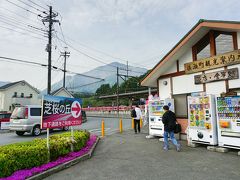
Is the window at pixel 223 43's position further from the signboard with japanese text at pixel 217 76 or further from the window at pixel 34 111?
the window at pixel 34 111

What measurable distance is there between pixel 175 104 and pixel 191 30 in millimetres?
3786

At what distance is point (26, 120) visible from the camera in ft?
41.4

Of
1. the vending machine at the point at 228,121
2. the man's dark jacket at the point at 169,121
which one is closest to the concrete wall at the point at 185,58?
the vending machine at the point at 228,121

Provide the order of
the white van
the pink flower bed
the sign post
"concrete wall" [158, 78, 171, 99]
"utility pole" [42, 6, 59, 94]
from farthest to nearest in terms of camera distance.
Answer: "utility pole" [42, 6, 59, 94] < the white van < "concrete wall" [158, 78, 171, 99] < the sign post < the pink flower bed

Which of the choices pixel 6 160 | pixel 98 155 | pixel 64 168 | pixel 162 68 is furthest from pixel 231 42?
pixel 6 160

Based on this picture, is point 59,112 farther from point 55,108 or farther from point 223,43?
point 223,43

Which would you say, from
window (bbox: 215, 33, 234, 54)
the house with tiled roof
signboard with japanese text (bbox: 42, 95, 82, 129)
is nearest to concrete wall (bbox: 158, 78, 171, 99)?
window (bbox: 215, 33, 234, 54)

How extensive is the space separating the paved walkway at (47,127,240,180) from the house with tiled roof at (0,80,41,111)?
35217mm

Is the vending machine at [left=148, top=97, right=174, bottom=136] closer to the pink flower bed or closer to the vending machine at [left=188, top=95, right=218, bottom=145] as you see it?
the vending machine at [left=188, top=95, right=218, bottom=145]

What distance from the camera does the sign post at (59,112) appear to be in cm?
585

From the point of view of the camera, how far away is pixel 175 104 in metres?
9.89

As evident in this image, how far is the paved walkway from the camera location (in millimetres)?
4812

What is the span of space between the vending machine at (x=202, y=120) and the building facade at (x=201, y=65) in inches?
33.5

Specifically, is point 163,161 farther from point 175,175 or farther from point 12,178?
point 12,178
